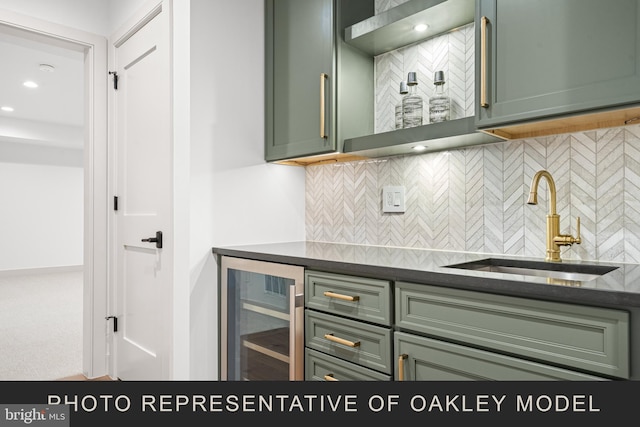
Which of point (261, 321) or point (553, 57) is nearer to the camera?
point (553, 57)

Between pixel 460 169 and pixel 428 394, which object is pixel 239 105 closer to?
pixel 460 169

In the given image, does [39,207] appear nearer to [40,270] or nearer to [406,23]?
[40,270]

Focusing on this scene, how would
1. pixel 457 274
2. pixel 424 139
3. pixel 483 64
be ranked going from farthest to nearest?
pixel 424 139 → pixel 483 64 → pixel 457 274

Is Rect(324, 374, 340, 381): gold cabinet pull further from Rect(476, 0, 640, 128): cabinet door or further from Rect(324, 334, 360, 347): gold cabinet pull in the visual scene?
Rect(476, 0, 640, 128): cabinet door

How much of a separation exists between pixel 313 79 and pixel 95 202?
1.56m

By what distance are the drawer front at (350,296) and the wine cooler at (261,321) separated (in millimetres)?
73

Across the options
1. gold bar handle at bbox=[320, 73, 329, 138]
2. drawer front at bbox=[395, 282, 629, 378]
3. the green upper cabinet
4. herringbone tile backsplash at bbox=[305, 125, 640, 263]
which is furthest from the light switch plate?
drawer front at bbox=[395, 282, 629, 378]

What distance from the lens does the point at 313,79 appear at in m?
2.04

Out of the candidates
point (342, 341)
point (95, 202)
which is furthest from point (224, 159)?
point (342, 341)

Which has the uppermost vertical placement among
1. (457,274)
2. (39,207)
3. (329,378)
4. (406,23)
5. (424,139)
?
(406,23)

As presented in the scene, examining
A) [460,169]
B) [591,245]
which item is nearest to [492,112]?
[460,169]

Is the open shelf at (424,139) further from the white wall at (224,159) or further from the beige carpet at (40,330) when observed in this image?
the beige carpet at (40,330)

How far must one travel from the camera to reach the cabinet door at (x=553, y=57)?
1163 mm

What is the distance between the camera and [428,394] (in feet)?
4.07
